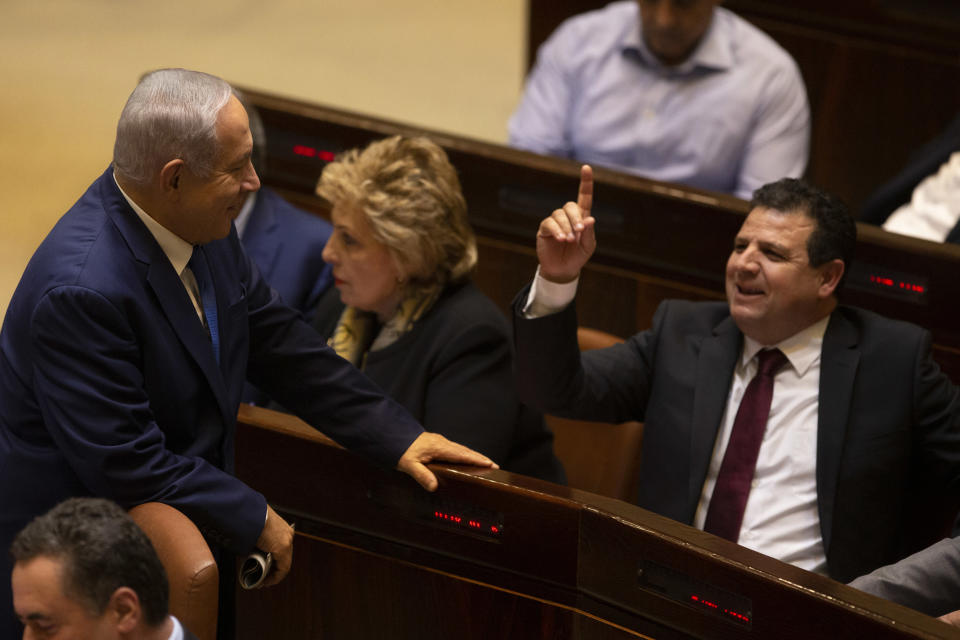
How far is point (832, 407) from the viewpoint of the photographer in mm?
1959

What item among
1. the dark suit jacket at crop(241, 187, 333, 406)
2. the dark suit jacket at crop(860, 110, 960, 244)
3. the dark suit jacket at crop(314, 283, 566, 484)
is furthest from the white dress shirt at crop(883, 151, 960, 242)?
the dark suit jacket at crop(241, 187, 333, 406)

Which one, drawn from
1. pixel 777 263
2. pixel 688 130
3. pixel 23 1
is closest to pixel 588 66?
pixel 688 130

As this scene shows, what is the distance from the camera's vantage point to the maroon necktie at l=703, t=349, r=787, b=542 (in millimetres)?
1974

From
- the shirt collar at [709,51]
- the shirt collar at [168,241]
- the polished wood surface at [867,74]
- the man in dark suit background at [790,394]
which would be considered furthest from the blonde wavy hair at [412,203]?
the polished wood surface at [867,74]

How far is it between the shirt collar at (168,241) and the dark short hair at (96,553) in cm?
36

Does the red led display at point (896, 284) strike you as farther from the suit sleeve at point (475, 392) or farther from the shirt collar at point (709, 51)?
the shirt collar at point (709, 51)

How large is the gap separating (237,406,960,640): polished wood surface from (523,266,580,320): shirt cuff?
0.30 meters

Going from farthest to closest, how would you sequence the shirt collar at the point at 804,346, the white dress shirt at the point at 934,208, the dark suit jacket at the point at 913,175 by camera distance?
1. the dark suit jacket at the point at 913,175
2. the white dress shirt at the point at 934,208
3. the shirt collar at the point at 804,346

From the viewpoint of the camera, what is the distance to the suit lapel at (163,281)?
60.1 inches

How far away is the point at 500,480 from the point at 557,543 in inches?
4.3

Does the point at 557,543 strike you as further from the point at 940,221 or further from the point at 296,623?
the point at 940,221

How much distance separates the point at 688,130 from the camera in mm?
3107

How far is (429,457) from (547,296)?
1.07 ft

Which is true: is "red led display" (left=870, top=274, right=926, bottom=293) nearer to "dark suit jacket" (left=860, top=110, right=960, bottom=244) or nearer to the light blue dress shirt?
"dark suit jacket" (left=860, top=110, right=960, bottom=244)
